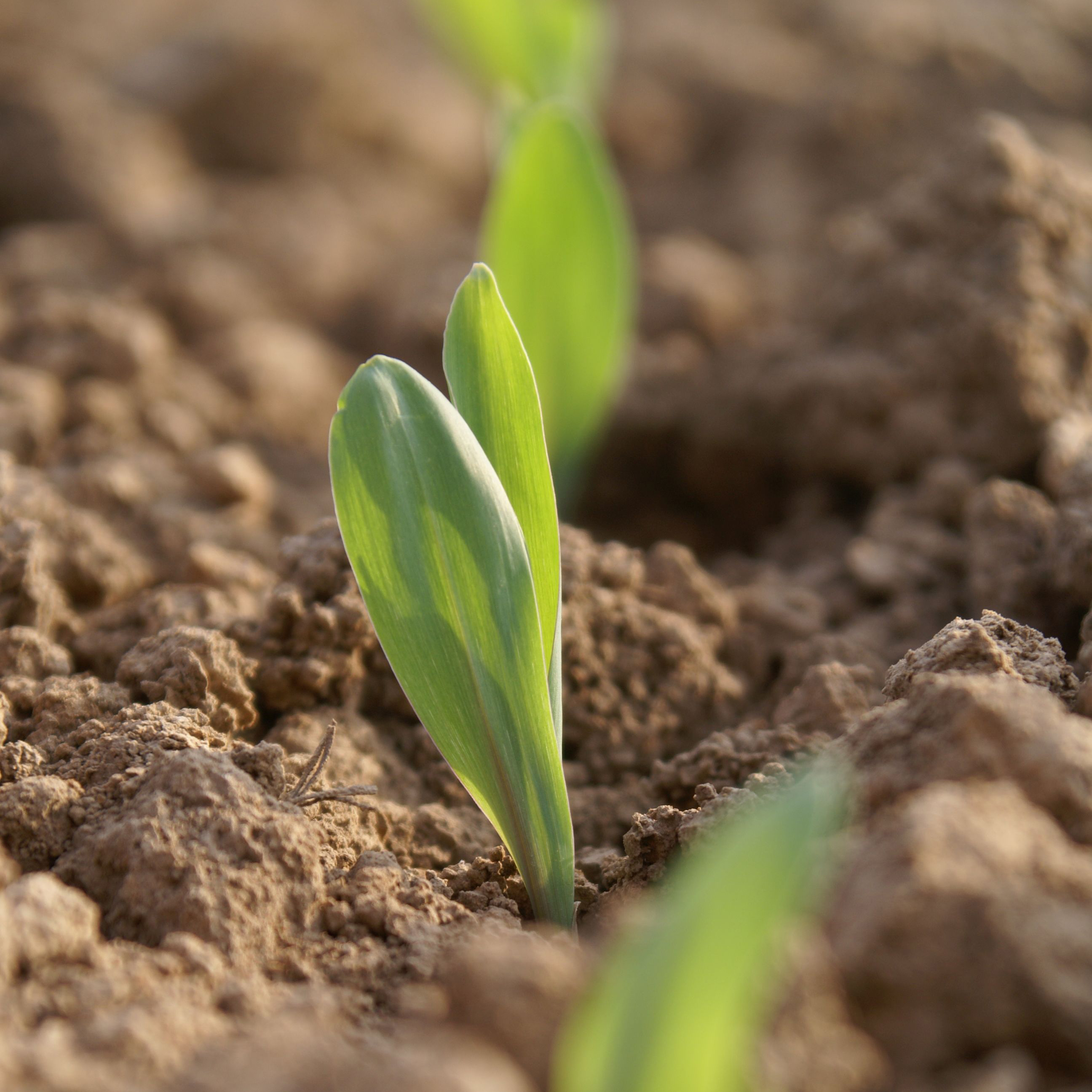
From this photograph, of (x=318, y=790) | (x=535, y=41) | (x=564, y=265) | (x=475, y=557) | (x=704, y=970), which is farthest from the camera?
(x=535, y=41)

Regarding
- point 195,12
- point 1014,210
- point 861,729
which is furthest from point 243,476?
point 195,12

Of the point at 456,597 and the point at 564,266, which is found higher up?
the point at 564,266

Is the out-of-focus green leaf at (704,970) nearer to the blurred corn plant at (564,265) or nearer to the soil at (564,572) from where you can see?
the soil at (564,572)

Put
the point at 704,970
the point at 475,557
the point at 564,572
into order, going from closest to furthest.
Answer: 1. the point at 704,970
2. the point at 475,557
3. the point at 564,572

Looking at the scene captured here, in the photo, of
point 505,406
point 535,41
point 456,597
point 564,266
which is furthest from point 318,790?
point 535,41

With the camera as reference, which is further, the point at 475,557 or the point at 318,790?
the point at 318,790

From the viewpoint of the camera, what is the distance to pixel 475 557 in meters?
0.83

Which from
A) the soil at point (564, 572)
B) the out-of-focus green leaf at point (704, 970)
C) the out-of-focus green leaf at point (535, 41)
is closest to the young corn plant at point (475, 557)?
the soil at point (564, 572)

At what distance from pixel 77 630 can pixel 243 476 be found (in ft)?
1.34

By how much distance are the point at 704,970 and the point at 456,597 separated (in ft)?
1.34

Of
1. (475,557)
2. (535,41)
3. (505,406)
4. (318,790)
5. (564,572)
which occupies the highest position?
(535,41)

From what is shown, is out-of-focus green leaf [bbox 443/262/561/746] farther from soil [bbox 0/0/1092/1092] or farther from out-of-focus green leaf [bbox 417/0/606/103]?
out-of-focus green leaf [bbox 417/0/606/103]

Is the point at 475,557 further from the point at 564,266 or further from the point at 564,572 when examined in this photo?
the point at 564,266

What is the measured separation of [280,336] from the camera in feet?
6.79
